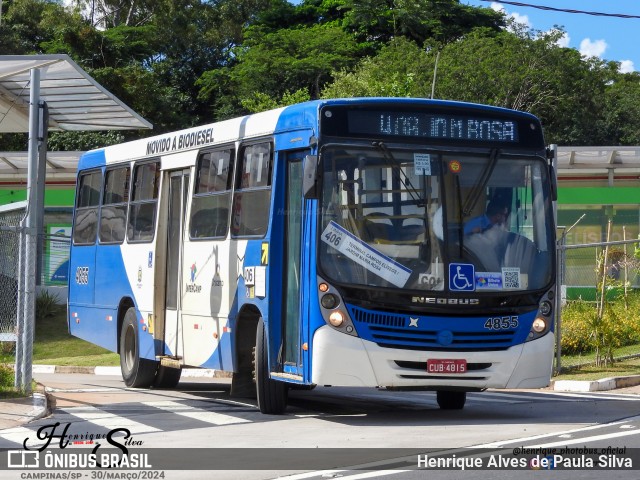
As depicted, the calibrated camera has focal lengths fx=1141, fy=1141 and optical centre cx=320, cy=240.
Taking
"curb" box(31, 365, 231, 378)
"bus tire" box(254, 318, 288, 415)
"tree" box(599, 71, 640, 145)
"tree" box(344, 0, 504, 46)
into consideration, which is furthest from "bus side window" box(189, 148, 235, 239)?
"tree" box(599, 71, 640, 145)

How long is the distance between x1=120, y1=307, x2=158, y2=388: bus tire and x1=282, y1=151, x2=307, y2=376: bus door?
4.93m

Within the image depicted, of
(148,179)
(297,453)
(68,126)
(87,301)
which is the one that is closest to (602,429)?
(297,453)

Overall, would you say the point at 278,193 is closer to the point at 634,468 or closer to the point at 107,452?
the point at 107,452

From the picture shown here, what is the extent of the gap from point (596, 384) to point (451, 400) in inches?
135

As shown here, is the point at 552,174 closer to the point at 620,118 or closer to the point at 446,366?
the point at 446,366

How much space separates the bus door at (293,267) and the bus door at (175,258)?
3109 millimetres

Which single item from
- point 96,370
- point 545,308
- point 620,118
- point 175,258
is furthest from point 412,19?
point 545,308

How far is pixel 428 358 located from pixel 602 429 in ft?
6.06

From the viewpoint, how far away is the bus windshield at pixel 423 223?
11633mm

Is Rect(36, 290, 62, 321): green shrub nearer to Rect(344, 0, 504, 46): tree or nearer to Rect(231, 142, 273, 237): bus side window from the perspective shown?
Rect(231, 142, 273, 237): bus side window

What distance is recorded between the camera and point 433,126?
12.2 m

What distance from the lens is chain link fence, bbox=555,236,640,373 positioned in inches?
752

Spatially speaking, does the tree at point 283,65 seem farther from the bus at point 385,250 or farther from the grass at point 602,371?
the bus at point 385,250

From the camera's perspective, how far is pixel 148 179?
1652 centimetres
